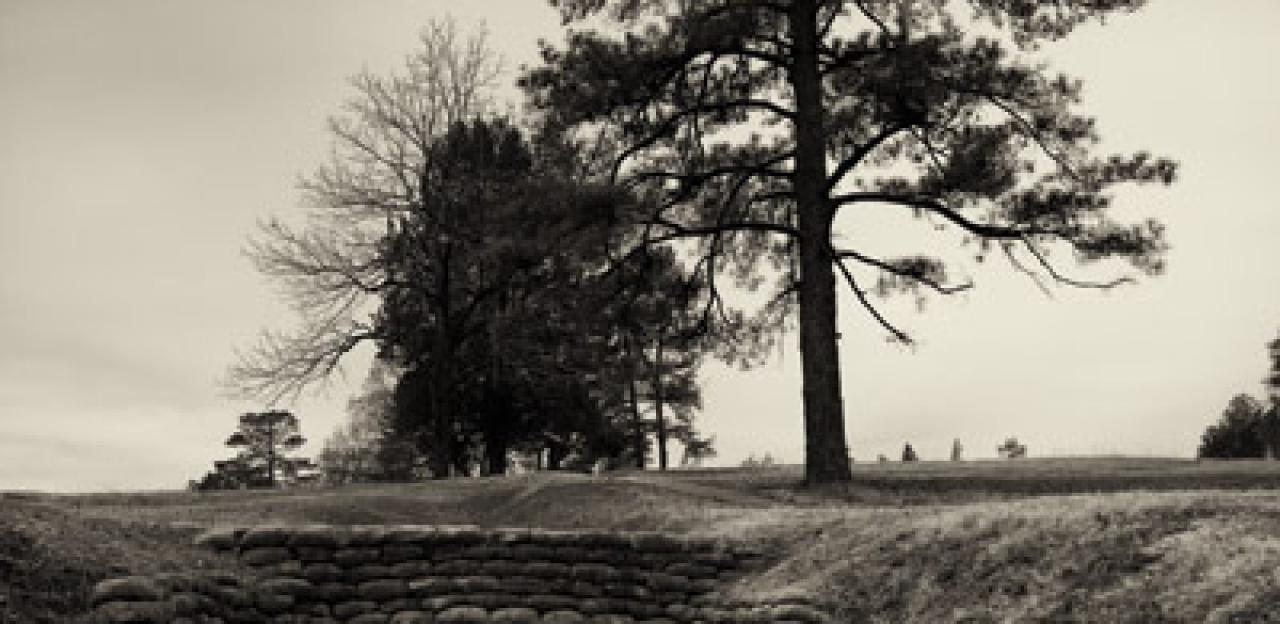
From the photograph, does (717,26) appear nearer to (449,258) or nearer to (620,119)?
(620,119)

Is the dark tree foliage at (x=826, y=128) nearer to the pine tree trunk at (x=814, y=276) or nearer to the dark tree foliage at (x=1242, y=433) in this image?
the pine tree trunk at (x=814, y=276)

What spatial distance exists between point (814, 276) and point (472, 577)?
31.9ft

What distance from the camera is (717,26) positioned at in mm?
19891

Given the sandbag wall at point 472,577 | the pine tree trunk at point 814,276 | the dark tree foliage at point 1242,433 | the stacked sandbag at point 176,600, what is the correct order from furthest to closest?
the dark tree foliage at point 1242,433, the pine tree trunk at point 814,276, the sandbag wall at point 472,577, the stacked sandbag at point 176,600

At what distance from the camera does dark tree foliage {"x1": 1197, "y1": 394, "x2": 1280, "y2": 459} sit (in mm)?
49491

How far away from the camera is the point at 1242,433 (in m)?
51.2

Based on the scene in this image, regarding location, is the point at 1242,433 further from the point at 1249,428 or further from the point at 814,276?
the point at 814,276

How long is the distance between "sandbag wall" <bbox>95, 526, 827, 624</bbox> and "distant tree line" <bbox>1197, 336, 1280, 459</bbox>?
4117cm

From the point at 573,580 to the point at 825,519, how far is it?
2.54 meters

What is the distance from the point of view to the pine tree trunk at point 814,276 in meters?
20.0

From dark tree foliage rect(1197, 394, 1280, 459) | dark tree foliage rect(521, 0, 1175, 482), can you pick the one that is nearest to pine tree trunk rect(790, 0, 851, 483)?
dark tree foliage rect(521, 0, 1175, 482)

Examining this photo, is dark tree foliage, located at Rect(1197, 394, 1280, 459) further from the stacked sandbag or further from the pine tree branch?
the stacked sandbag

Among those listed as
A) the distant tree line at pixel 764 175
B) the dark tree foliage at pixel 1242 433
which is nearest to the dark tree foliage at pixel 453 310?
the distant tree line at pixel 764 175

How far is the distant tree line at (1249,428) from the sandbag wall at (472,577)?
41.2 meters
